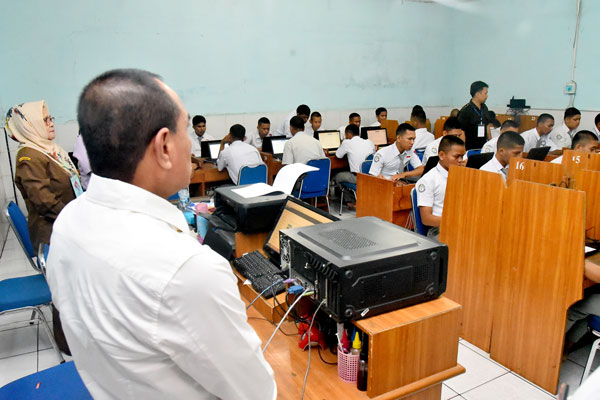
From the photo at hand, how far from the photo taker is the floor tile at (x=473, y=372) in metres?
2.33

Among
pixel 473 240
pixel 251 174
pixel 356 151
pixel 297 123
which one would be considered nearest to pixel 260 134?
pixel 297 123

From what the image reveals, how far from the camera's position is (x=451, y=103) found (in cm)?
955


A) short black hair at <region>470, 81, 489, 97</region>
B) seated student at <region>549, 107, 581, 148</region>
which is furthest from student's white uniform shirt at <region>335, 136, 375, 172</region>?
seated student at <region>549, 107, 581, 148</region>

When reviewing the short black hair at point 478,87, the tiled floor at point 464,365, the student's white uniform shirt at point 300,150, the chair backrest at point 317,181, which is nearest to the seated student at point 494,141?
the short black hair at point 478,87

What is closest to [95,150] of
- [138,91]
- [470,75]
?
[138,91]

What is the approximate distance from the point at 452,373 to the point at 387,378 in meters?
0.24

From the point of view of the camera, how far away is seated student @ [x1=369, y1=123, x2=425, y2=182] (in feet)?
15.7

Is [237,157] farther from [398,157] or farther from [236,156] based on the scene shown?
[398,157]

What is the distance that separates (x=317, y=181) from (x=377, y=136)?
2.67m

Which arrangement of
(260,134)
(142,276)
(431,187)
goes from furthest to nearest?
1. (260,134)
2. (431,187)
3. (142,276)

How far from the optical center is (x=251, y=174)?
4.74m

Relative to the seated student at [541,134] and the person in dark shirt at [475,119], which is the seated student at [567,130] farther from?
the person in dark shirt at [475,119]

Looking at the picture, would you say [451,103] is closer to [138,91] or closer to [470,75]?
[470,75]

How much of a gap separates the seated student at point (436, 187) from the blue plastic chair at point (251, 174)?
2.12 m
